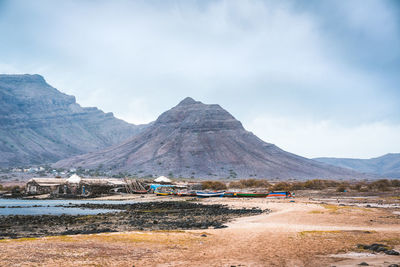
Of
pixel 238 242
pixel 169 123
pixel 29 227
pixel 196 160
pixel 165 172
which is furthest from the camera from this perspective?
pixel 169 123

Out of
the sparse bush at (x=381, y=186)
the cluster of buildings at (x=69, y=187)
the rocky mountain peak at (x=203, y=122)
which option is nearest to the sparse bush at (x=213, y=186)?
the cluster of buildings at (x=69, y=187)

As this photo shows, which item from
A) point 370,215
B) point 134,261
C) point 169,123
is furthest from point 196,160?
point 134,261

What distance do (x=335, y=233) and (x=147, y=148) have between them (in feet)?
509

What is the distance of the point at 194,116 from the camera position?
19588 centimetres

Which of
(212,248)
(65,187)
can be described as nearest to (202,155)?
(65,187)

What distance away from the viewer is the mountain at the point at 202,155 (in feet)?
484

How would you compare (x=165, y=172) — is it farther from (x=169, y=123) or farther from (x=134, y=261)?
(x=134, y=261)

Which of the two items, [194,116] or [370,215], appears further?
[194,116]

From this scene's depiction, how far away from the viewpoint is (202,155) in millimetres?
160000

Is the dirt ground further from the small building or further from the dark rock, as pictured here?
the small building

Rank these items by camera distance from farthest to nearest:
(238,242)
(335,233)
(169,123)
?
(169,123) → (335,233) → (238,242)

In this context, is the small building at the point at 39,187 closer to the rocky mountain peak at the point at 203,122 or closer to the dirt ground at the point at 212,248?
the dirt ground at the point at 212,248

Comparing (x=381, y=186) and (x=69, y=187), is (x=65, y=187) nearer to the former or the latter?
(x=69, y=187)

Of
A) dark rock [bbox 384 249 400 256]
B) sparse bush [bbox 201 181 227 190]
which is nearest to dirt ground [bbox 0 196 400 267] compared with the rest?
dark rock [bbox 384 249 400 256]
